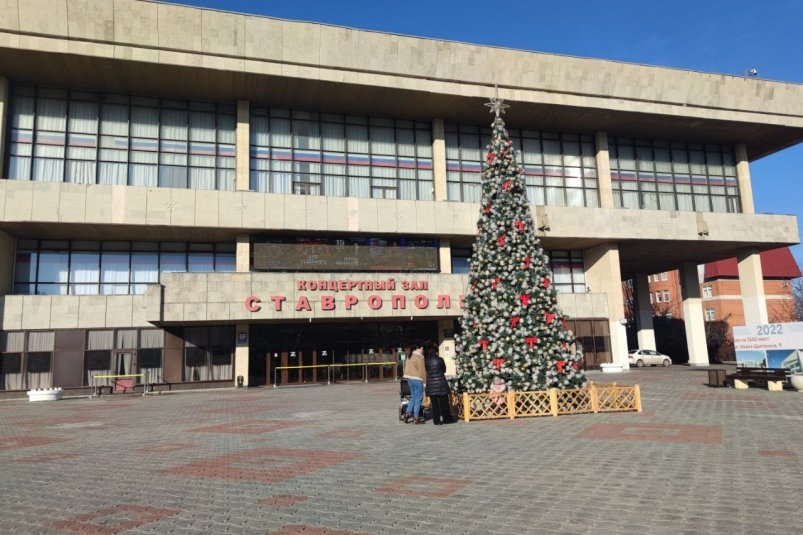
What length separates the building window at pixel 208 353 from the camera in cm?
3103

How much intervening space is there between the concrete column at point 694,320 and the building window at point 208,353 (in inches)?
1390

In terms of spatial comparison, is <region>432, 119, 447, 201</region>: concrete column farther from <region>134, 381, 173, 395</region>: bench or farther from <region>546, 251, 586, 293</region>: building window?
Result: <region>134, 381, 173, 395</region>: bench

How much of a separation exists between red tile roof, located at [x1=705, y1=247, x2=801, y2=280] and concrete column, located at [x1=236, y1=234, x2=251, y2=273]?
61.2 meters

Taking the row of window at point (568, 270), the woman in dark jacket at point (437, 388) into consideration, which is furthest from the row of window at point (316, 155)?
the woman in dark jacket at point (437, 388)

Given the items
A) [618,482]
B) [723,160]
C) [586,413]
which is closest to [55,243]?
[586,413]

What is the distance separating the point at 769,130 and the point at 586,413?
3691 centimetres

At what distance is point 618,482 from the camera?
6.71m

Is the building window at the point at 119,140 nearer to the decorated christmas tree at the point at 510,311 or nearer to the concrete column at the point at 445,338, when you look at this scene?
the concrete column at the point at 445,338

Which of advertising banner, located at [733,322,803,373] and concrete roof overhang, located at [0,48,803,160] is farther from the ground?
concrete roof overhang, located at [0,48,803,160]

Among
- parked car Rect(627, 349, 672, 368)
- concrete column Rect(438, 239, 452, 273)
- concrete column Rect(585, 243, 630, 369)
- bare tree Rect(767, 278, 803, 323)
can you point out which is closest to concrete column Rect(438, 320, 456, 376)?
concrete column Rect(438, 239, 452, 273)

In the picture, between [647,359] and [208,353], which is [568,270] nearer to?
[647,359]

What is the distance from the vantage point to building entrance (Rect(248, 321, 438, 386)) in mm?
32156

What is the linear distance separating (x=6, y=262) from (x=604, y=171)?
37727mm

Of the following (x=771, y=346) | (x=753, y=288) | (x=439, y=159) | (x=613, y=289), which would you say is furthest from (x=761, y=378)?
(x=753, y=288)
